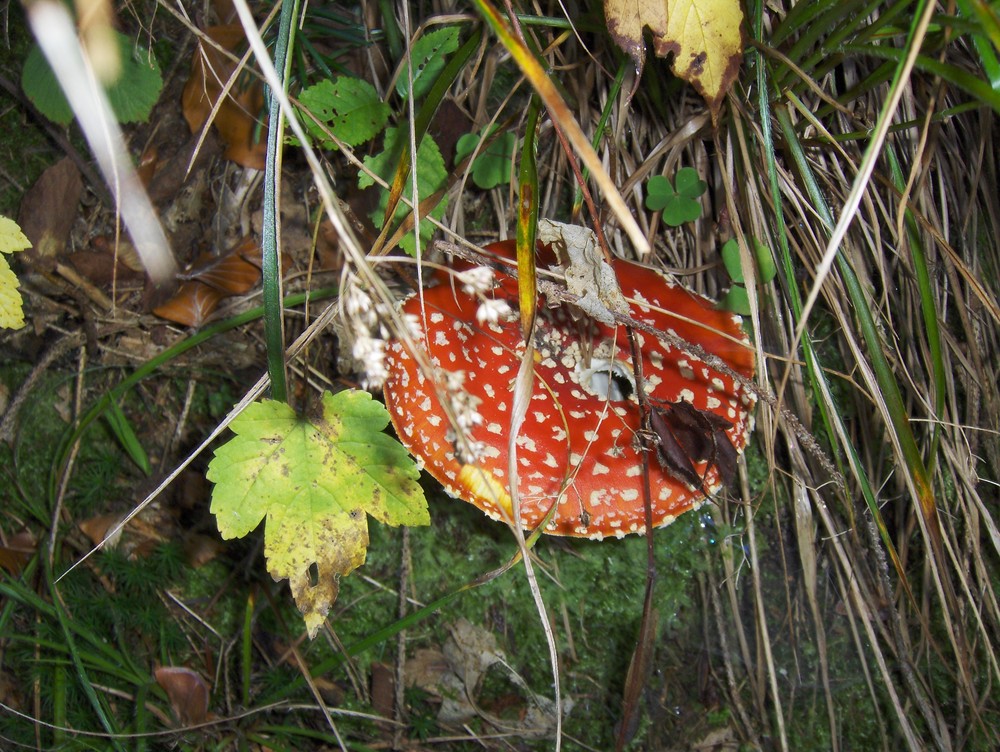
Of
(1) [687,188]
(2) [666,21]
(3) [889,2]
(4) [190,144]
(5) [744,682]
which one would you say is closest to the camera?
(2) [666,21]

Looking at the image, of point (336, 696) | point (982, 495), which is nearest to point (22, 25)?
point (336, 696)

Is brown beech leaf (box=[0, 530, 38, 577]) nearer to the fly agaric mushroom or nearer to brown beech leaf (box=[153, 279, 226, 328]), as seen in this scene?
brown beech leaf (box=[153, 279, 226, 328])

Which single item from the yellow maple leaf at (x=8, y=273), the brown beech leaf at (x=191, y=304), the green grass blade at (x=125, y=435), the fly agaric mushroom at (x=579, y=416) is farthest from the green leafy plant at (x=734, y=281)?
the green grass blade at (x=125, y=435)

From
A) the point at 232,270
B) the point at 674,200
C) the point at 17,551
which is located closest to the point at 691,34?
the point at 674,200

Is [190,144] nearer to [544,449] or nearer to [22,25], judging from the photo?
[22,25]

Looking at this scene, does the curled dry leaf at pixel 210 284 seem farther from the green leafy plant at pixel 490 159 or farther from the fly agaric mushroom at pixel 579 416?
the fly agaric mushroom at pixel 579 416

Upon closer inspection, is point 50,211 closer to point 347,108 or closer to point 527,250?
point 347,108

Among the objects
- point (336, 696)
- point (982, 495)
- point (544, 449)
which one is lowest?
point (336, 696)
